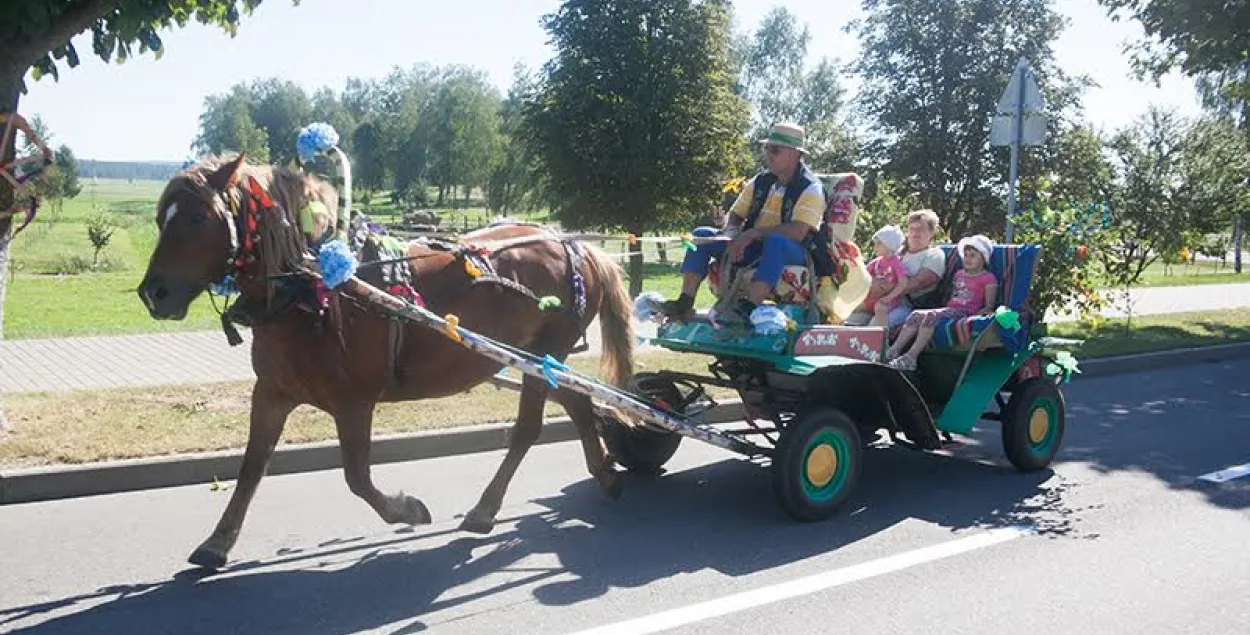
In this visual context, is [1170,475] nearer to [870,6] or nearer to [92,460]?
[92,460]

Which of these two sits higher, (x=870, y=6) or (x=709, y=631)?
(x=870, y=6)

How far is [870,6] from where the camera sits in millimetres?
25953

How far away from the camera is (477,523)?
18.4 ft

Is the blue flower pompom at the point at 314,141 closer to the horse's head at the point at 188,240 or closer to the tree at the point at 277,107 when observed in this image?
the horse's head at the point at 188,240

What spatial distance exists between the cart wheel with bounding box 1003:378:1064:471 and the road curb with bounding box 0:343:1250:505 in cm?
Result: 269

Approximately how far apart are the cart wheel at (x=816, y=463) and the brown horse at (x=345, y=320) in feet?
3.79

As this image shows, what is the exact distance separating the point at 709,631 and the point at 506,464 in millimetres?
1960

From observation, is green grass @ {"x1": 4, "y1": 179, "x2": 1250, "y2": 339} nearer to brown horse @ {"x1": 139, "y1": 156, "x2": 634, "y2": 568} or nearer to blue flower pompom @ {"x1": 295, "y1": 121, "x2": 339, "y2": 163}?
brown horse @ {"x1": 139, "y1": 156, "x2": 634, "y2": 568}

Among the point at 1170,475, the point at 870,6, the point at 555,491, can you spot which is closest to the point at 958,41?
the point at 870,6

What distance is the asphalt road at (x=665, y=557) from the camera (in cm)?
444

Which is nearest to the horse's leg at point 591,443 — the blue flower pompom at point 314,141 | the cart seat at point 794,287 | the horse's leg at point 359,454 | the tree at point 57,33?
the cart seat at point 794,287

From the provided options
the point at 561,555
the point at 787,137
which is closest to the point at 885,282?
the point at 787,137

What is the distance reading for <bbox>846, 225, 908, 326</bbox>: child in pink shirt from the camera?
24.3 ft

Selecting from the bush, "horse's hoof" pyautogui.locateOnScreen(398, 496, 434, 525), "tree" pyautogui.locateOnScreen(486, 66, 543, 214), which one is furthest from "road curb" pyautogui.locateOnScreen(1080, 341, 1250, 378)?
"tree" pyautogui.locateOnScreen(486, 66, 543, 214)
